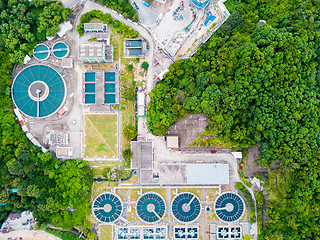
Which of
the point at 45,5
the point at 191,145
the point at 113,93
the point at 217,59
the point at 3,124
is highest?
the point at 45,5

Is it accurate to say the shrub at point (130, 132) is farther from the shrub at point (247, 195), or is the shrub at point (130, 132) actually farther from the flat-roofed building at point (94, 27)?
the shrub at point (247, 195)

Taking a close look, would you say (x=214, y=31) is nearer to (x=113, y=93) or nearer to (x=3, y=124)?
(x=113, y=93)

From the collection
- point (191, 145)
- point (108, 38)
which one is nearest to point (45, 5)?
point (108, 38)

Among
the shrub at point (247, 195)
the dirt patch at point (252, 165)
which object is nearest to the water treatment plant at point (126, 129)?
the shrub at point (247, 195)

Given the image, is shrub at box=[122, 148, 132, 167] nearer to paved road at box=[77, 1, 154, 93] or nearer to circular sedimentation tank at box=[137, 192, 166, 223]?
circular sedimentation tank at box=[137, 192, 166, 223]

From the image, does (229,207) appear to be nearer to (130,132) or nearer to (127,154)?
(127,154)

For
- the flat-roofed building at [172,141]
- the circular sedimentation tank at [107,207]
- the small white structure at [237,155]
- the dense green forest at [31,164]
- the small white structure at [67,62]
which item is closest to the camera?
the dense green forest at [31,164]
